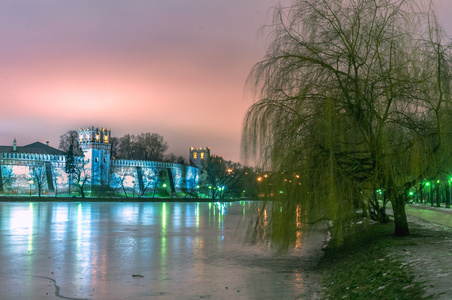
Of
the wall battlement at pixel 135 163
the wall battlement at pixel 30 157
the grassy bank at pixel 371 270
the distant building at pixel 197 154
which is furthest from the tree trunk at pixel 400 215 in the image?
the distant building at pixel 197 154

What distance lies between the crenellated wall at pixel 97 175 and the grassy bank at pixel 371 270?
6059 cm

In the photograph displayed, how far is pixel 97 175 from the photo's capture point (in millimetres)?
83812

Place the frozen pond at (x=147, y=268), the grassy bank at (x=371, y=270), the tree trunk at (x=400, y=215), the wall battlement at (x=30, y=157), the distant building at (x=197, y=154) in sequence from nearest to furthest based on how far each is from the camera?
the grassy bank at (x=371, y=270)
the frozen pond at (x=147, y=268)
the tree trunk at (x=400, y=215)
the wall battlement at (x=30, y=157)
the distant building at (x=197, y=154)

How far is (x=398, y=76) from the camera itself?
38.7ft

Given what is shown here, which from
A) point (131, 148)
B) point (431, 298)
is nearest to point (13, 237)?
point (431, 298)

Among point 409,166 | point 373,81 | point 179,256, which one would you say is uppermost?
point 373,81

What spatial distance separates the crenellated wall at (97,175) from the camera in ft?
236

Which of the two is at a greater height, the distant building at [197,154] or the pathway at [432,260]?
the distant building at [197,154]

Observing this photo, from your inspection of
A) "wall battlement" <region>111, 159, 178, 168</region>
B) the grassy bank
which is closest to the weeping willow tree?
the grassy bank

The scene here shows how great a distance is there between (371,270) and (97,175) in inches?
3052

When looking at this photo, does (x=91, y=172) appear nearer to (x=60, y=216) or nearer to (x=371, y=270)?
(x=60, y=216)

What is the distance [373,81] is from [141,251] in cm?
892

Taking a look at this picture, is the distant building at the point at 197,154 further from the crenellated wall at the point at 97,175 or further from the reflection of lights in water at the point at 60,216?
the reflection of lights in water at the point at 60,216

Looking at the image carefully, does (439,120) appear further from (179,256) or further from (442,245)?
(179,256)
